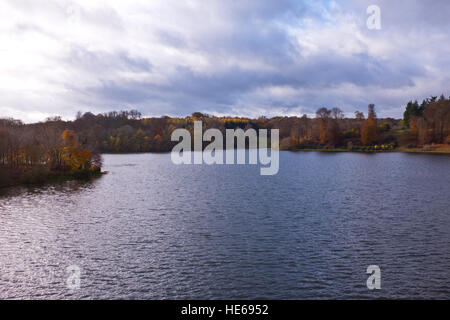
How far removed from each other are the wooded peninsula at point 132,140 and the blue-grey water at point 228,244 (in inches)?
Result: 847

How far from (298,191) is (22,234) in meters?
30.3

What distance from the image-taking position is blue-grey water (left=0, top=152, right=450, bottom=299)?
15.8 meters

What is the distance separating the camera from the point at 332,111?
554ft

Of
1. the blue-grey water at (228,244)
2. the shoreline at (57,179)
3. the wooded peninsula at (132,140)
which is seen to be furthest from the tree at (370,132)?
the shoreline at (57,179)

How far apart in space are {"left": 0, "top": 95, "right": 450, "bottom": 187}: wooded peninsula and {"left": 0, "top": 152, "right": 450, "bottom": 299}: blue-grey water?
21519 millimetres

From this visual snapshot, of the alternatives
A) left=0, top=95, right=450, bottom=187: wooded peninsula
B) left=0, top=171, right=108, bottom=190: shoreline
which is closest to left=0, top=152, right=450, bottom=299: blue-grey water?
left=0, top=171, right=108, bottom=190: shoreline

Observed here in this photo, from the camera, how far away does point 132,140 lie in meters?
170

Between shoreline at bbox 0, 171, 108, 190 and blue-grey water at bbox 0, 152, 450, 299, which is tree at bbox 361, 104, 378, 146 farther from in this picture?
shoreline at bbox 0, 171, 108, 190

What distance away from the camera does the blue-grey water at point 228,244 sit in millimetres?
15844

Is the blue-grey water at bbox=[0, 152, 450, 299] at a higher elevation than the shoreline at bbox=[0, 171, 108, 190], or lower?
lower

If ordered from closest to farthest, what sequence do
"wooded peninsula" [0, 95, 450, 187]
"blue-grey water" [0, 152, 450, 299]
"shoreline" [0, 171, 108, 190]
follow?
1. "blue-grey water" [0, 152, 450, 299]
2. "shoreline" [0, 171, 108, 190]
3. "wooded peninsula" [0, 95, 450, 187]
